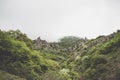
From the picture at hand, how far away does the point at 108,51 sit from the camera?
73.7 m

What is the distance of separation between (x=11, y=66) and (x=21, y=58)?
18.4 feet

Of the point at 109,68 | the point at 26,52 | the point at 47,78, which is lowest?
the point at 47,78

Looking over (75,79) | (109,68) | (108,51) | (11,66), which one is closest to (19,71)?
(11,66)

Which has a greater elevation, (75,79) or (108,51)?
(108,51)

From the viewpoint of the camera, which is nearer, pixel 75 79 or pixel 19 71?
pixel 19 71

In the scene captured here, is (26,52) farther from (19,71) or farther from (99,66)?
(99,66)

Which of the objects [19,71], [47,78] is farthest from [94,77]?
[19,71]

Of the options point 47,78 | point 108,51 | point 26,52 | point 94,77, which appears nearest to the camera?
point 47,78

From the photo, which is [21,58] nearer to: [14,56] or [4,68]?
[14,56]

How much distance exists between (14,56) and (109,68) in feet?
67.2

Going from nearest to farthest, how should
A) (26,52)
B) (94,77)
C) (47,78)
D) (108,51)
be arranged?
(47,78) → (94,77) → (26,52) → (108,51)

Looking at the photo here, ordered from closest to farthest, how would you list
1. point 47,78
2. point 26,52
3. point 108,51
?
point 47,78
point 26,52
point 108,51

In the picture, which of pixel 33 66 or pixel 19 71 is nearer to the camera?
Answer: pixel 19 71

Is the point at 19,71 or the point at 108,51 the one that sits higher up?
the point at 108,51
